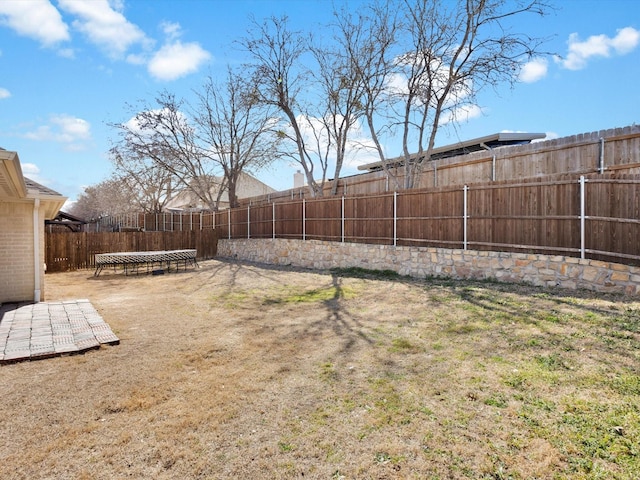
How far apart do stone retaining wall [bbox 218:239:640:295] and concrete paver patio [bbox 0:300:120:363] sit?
7.04 meters

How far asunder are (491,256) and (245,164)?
16.8 m

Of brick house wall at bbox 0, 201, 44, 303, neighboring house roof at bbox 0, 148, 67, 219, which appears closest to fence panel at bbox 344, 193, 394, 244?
neighboring house roof at bbox 0, 148, 67, 219

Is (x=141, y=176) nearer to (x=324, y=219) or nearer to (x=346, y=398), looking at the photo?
(x=324, y=219)

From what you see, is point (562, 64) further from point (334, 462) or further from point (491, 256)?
point (334, 462)

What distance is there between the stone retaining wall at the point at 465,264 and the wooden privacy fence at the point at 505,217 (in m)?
0.17

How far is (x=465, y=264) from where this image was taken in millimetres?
8305

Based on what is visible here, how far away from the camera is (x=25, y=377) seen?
3.45 meters

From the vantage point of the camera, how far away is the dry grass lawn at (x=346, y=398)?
216cm

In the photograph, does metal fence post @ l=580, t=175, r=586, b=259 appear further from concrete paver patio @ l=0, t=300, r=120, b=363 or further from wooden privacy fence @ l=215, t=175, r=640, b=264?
concrete paver patio @ l=0, t=300, r=120, b=363

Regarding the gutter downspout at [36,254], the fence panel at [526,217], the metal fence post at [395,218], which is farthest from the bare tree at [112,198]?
the fence panel at [526,217]

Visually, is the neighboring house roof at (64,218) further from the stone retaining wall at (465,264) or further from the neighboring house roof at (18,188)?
the stone retaining wall at (465,264)

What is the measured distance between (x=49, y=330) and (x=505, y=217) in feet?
27.6

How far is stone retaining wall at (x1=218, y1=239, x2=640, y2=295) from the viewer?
607cm

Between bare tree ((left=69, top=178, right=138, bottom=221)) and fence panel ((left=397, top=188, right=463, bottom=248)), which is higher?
bare tree ((left=69, top=178, right=138, bottom=221))
